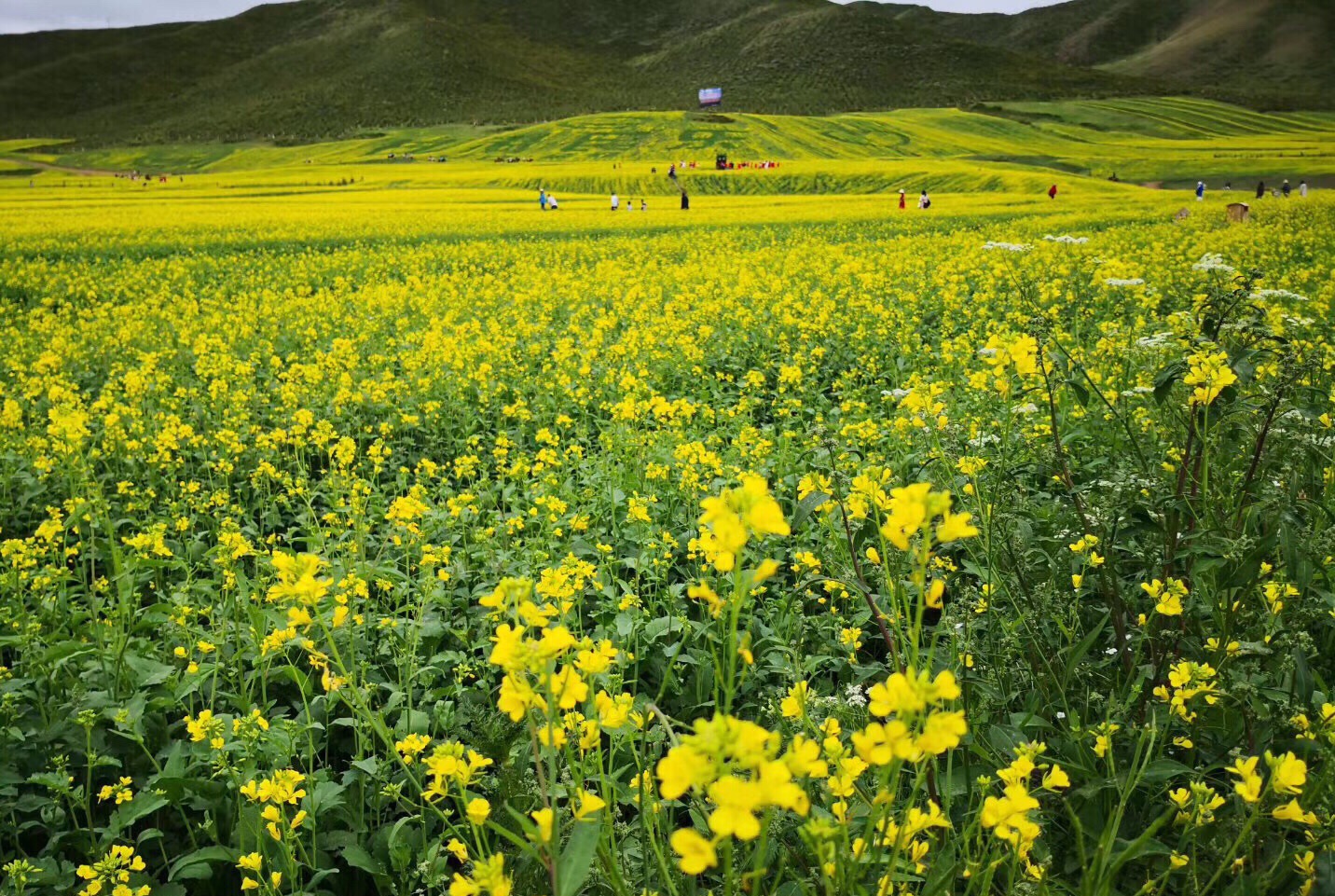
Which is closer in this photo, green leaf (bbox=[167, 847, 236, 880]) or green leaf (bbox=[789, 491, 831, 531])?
green leaf (bbox=[789, 491, 831, 531])

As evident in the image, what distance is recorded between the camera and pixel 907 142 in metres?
72.5

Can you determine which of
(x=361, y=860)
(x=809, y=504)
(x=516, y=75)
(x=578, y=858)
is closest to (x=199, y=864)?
(x=361, y=860)

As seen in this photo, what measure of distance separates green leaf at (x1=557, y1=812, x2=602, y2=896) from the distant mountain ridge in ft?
372

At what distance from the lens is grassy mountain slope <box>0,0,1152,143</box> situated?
390 feet

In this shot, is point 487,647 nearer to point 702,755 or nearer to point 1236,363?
point 702,755

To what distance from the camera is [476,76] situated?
14088cm

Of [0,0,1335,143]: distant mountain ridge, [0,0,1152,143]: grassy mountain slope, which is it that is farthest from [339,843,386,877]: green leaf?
[0,0,1152,143]: grassy mountain slope

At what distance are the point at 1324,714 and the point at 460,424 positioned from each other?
6318 mm

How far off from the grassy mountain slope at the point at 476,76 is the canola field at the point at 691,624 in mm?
109848

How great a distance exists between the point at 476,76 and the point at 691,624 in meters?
158

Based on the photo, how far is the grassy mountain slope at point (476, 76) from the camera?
119m

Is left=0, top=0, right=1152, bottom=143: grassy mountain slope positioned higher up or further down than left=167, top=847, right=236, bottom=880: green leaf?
higher up

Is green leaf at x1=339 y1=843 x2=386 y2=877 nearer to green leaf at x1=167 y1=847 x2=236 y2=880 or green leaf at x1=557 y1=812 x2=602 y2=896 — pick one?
green leaf at x1=167 y1=847 x2=236 y2=880

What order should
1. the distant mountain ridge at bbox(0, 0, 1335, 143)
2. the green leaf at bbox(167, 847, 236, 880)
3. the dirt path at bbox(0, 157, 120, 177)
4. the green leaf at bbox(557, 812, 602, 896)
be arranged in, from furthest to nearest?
1. the distant mountain ridge at bbox(0, 0, 1335, 143)
2. the dirt path at bbox(0, 157, 120, 177)
3. the green leaf at bbox(167, 847, 236, 880)
4. the green leaf at bbox(557, 812, 602, 896)
